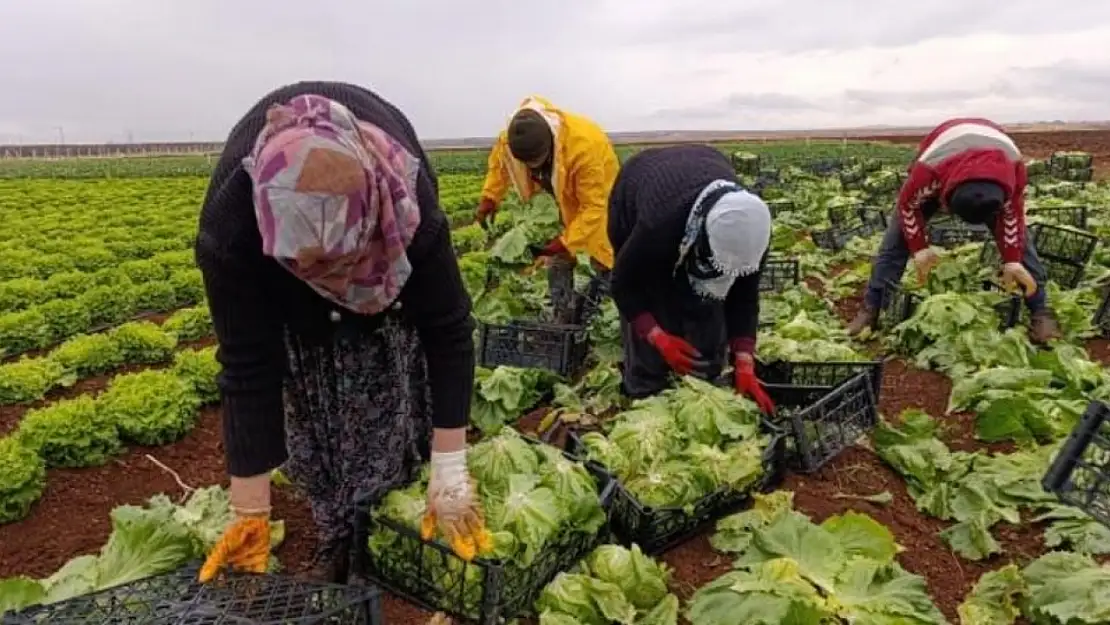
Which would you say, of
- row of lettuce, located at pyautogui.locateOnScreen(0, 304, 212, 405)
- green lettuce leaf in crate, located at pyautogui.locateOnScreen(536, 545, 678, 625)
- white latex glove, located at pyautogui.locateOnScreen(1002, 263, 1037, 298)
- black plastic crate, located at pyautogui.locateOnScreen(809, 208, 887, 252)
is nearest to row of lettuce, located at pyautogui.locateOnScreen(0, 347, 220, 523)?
row of lettuce, located at pyautogui.locateOnScreen(0, 304, 212, 405)

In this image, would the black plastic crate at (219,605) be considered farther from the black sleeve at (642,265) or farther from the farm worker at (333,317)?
the black sleeve at (642,265)

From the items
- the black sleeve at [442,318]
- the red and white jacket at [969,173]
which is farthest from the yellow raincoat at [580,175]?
the black sleeve at [442,318]

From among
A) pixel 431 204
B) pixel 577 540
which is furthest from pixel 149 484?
pixel 431 204

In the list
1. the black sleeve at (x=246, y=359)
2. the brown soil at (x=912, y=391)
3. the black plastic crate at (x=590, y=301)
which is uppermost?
the black sleeve at (x=246, y=359)

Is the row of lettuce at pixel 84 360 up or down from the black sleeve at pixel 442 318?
down

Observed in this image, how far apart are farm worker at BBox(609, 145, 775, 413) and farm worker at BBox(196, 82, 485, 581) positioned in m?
1.28

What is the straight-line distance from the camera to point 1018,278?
5.50m

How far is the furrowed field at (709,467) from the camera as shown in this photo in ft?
9.16

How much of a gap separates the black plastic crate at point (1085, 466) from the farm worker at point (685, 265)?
140 cm

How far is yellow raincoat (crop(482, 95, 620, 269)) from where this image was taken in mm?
5051

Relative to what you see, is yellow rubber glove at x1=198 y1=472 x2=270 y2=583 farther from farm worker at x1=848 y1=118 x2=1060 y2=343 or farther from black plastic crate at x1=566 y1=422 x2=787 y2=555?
farm worker at x1=848 y1=118 x2=1060 y2=343

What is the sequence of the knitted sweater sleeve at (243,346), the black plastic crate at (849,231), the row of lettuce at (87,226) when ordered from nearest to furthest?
the knitted sweater sleeve at (243,346)
the black plastic crate at (849,231)
the row of lettuce at (87,226)

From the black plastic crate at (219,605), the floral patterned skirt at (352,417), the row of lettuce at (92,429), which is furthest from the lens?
the row of lettuce at (92,429)

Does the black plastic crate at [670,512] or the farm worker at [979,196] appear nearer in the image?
the black plastic crate at [670,512]
